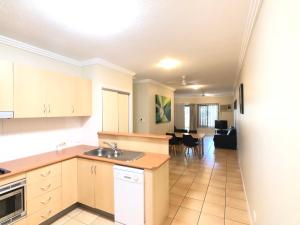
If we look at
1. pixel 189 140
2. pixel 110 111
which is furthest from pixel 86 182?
pixel 189 140

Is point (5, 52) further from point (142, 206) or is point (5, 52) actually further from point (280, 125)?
point (280, 125)

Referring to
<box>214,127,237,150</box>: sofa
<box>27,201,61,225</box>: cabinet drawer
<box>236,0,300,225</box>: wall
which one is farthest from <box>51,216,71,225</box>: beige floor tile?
<box>214,127,237,150</box>: sofa

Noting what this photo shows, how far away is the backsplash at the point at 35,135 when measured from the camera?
2275 millimetres

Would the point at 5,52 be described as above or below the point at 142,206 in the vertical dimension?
above

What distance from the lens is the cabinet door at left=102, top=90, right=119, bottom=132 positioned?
3.35 metres

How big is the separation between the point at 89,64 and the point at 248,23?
2719mm

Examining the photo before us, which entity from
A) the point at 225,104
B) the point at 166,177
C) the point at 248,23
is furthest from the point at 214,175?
the point at 225,104

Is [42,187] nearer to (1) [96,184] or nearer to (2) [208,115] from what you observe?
(1) [96,184]

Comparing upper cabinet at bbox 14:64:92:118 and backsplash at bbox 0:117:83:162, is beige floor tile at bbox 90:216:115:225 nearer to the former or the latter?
backsplash at bbox 0:117:83:162

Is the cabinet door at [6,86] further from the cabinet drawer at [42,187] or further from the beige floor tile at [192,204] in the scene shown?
the beige floor tile at [192,204]

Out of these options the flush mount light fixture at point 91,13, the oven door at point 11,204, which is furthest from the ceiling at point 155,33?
the oven door at point 11,204

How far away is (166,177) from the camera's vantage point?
91.8 inches

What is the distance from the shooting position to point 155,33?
220cm

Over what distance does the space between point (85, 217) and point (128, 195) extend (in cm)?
86
